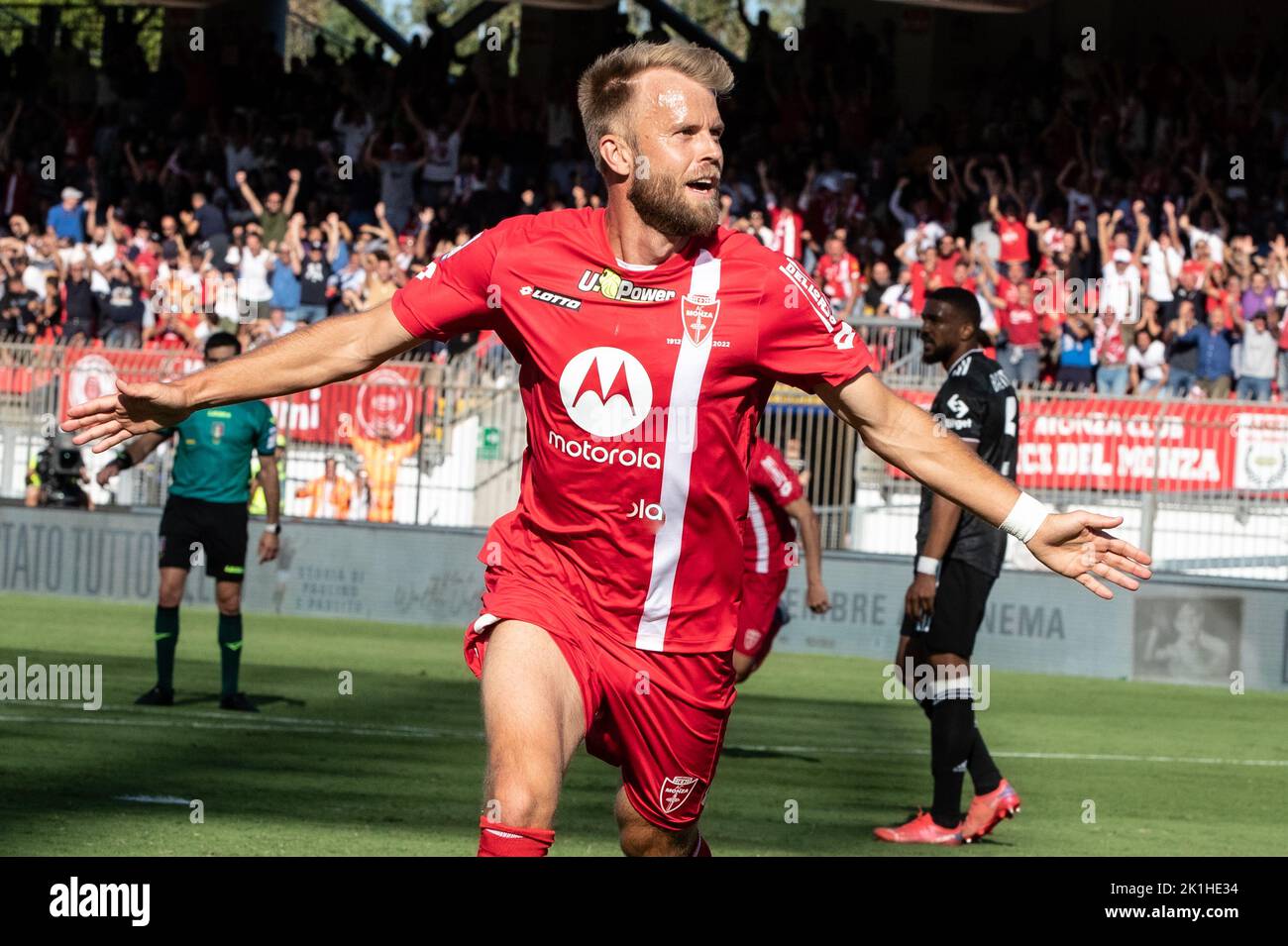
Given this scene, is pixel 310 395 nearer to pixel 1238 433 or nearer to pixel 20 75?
pixel 1238 433

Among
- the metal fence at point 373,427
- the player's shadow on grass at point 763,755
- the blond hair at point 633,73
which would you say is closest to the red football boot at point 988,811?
the player's shadow on grass at point 763,755

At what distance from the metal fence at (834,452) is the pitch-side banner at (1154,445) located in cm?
1

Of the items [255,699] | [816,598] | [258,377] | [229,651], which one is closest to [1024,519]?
[258,377]

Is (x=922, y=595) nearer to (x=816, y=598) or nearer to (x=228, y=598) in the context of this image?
(x=816, y=598)

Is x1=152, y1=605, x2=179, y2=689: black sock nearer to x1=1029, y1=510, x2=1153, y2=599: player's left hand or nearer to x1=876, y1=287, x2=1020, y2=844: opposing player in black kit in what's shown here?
x1=876, y1=287, x2=1020, y2=844: opposing player in black kit

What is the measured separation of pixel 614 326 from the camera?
542 centimetres

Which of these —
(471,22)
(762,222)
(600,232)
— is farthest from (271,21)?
(600,232)

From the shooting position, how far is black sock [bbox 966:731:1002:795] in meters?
9.27

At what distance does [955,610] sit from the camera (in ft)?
30.2

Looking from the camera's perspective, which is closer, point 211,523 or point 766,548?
point 766,548

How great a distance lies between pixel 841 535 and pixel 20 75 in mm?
20291

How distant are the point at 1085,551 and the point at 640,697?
1.24 meters

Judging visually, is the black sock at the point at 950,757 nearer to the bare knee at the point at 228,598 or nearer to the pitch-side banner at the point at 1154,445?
the bare knee at the point at 228,598

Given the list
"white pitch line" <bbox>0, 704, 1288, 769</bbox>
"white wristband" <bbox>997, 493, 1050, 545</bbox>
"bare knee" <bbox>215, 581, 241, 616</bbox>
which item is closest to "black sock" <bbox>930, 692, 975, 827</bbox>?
"white pitch line" <bbox>0, 704, 1288, 769</bbox>
